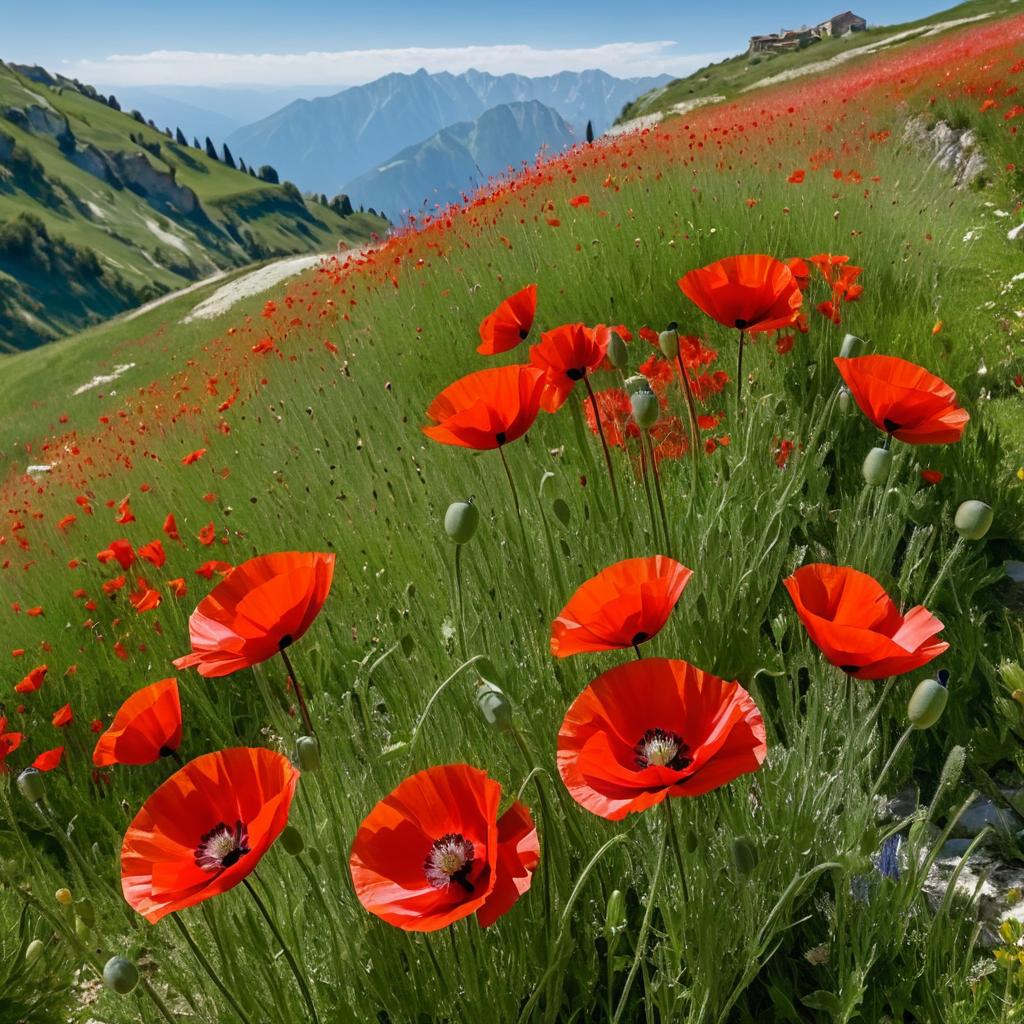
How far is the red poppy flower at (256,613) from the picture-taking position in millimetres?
1008


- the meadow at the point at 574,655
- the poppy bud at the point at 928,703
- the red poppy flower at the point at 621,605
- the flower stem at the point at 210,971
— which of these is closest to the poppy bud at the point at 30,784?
the meadow at the point at 574,655

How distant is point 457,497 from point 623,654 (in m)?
0.97

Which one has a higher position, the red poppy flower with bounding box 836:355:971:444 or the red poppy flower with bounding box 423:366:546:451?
the red poppy flower with bounding box 423:366:546:451

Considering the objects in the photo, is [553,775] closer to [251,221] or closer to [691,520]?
[691,520]

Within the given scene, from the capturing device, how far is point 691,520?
186 cm

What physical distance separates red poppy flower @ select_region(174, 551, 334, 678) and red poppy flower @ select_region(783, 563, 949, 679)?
0.58 m

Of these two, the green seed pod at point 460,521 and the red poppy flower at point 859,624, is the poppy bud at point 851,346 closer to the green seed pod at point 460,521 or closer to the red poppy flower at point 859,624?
the red poppy flower at point 859,624

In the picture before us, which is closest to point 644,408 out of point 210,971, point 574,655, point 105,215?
point 574,655

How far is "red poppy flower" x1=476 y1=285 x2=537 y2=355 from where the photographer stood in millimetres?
1787

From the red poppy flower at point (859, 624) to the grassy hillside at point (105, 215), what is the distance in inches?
3201

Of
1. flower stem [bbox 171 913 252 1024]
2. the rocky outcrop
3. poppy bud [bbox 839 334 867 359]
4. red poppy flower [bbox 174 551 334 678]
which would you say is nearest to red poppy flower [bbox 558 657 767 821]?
red poppy flower [bbox 174 551 334 678]

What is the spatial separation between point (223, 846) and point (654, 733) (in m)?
0.54

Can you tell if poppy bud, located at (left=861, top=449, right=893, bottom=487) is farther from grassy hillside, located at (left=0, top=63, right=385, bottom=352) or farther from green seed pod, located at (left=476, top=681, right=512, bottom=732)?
grassy hillside, located at (left=0, top=63, right=385, bottom=352)

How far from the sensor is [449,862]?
2.92ft
